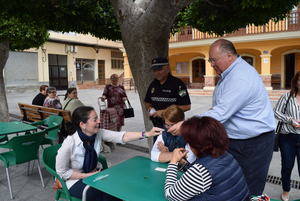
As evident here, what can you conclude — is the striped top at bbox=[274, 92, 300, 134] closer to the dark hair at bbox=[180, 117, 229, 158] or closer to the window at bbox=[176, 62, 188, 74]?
the dark hair at bbox=[180, 117, 229, 158]

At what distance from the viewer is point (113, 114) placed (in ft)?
18.0

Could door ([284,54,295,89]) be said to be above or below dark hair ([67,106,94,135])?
above

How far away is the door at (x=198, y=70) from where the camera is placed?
21.6m

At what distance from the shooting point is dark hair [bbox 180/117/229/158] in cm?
163

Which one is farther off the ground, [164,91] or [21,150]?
[164,91]

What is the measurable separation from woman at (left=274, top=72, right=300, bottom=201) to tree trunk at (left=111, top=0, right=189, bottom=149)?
167 cm

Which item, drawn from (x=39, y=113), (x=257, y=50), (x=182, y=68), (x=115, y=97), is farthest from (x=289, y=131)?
(x=182, y=68)

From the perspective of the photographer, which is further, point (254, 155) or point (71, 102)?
point (71, 102)

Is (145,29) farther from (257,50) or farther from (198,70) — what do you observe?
(198,70)

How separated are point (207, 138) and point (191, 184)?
293 millimetres

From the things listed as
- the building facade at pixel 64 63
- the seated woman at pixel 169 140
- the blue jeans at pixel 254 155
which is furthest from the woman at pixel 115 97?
the building facade at pixel 64 63

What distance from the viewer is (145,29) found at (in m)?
3.51

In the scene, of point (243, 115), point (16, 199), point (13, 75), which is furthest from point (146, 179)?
point (13, 75)

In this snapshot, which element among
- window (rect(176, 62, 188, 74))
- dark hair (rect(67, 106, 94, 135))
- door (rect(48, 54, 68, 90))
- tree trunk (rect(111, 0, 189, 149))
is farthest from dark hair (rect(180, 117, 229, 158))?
door (rect(48, 54, 68, 90))
